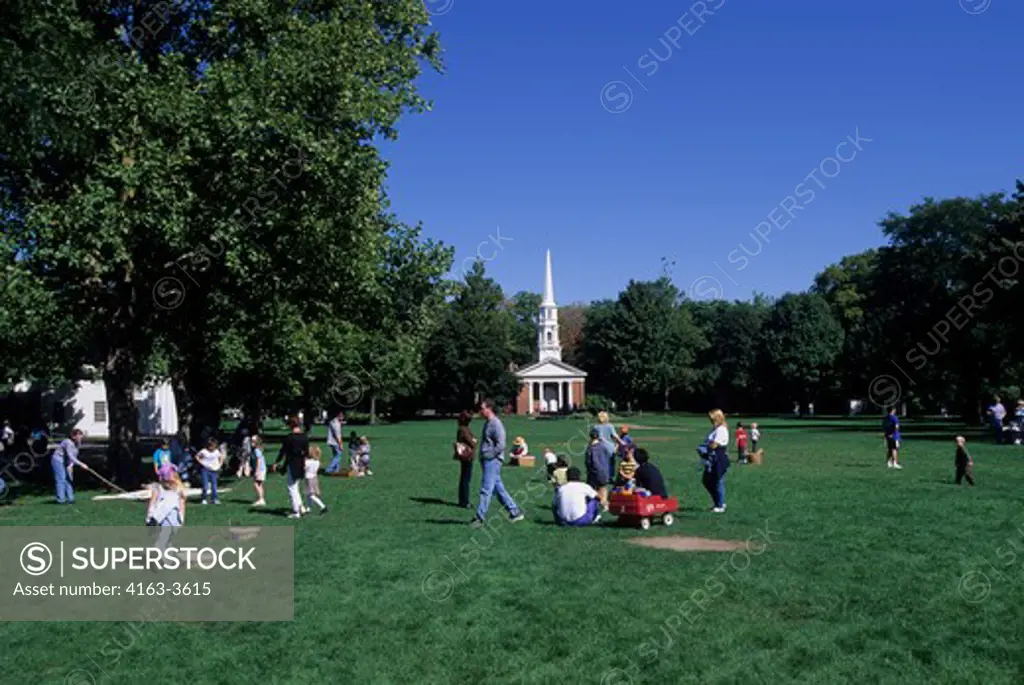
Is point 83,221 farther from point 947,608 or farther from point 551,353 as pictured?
point 551,353

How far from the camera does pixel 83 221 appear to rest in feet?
74.3

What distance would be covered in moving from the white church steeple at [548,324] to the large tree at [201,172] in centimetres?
→ 10756

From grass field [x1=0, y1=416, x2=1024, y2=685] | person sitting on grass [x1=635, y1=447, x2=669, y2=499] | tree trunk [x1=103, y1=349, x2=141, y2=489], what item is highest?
tree trunk [x1=103, y1=349, x2=141, y2=489]

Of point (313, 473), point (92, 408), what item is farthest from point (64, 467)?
point (92, 408)

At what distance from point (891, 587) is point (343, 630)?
6736 mm

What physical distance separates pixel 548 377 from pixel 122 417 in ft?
345

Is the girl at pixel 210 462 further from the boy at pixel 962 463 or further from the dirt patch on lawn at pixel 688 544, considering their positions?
the boy at pixel 962 463

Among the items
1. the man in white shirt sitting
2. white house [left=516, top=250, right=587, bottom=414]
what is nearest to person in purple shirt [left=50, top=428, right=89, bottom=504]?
the man in white shirt sitting

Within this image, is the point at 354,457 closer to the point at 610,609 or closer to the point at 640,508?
the point at 640,508

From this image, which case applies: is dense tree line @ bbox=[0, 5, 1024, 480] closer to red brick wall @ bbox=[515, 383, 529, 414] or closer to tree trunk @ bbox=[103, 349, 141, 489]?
tree trunk @ bbox=[103, 349, 141, 489]

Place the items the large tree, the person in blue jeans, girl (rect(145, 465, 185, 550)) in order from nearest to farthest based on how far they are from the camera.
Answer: girl (rect(145, 465, 185, 550)) → the person in blue jeans → the large tree

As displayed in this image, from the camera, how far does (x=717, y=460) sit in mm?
19688

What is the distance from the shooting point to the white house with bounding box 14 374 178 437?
232 feet

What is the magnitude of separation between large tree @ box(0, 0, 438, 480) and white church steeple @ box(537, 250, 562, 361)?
108 m
